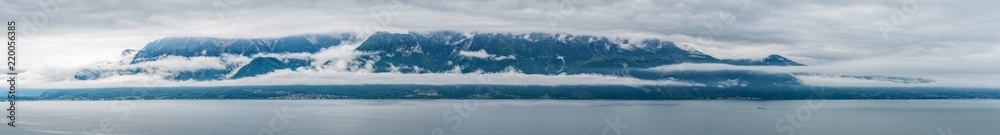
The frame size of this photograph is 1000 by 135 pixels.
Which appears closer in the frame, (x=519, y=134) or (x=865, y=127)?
(x=519, y=134)

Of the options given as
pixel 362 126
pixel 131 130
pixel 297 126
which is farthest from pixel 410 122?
pixel 131 130

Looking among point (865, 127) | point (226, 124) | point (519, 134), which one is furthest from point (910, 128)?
point (226, 124)

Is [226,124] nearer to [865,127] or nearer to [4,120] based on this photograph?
[4,120]

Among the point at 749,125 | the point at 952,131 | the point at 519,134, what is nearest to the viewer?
the point at 519,134

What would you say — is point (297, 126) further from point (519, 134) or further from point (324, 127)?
point (519, 134)

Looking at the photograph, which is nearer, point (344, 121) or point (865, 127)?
point (865, 127)

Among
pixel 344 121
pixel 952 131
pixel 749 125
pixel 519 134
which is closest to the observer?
pixel 519 134

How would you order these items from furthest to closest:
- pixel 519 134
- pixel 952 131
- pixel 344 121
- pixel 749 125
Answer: pixel 344 121, pixel 749 125, pixel 952 131, pixel 519 134

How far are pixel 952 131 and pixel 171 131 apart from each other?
132 meters

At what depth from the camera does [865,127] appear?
174000 millimetres

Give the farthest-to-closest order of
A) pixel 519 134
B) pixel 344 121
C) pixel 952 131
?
pixel 344 121
pixel 952 131
pixel 519 134

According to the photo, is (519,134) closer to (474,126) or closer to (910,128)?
(474,126)

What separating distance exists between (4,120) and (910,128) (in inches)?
6639

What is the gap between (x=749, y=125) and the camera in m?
181
